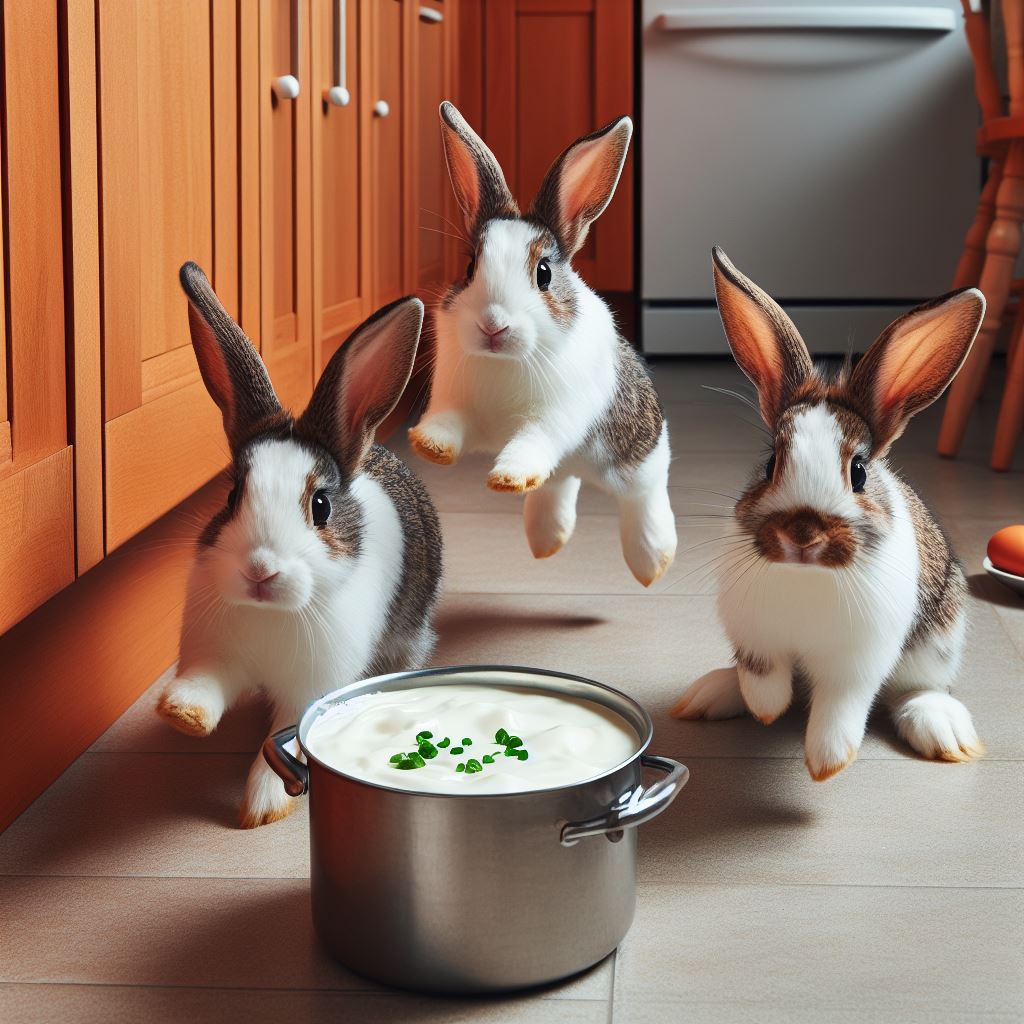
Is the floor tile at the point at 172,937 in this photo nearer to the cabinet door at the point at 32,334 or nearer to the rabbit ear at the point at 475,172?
the cabinet door at the point at 32,334

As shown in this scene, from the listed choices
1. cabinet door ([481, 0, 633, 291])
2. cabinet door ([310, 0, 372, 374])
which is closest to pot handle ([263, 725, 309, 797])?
cabinet door ([310, 0, 372, 374])

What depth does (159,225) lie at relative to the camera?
143 cm

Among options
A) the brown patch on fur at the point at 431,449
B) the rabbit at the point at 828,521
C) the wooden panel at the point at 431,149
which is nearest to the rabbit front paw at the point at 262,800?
the brown patch on fur at the point at 431,449

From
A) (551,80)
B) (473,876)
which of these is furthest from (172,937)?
(551,80)

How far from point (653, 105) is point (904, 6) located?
2.38 ft

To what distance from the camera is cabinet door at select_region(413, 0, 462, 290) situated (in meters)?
3.10

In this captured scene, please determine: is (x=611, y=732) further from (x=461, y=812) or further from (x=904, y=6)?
(x=904, y=6)

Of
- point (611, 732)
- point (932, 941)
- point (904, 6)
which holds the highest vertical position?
point (904, 6)

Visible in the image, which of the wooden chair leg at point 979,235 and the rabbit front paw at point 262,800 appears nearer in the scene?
the rabbit front paw at point 262,800

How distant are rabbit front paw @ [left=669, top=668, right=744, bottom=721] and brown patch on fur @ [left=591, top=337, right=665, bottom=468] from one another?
0.25 meters

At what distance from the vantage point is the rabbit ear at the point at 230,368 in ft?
3.89

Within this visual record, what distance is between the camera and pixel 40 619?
1.28 metres

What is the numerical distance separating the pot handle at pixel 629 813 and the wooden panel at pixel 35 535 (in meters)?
0.48

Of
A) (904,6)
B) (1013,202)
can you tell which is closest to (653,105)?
(904,6)
